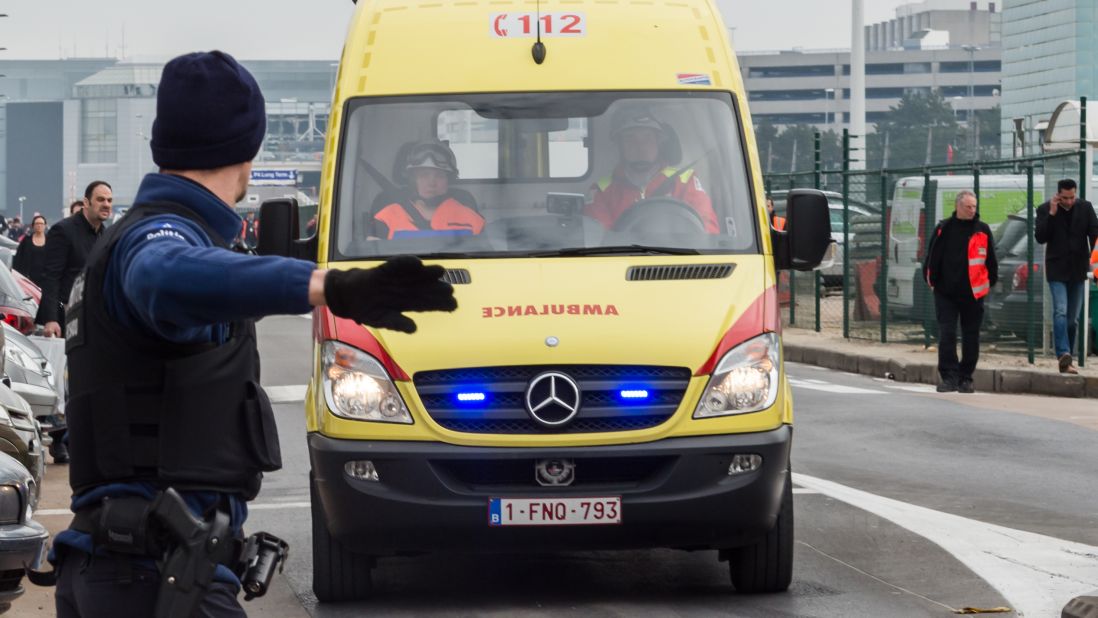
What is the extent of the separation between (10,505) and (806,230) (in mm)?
3270

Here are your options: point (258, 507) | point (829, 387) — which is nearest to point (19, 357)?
point (258, 507)

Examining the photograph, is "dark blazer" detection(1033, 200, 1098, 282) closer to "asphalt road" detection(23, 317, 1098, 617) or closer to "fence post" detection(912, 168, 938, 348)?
"fence post" detection(912, 168, 938, 348)

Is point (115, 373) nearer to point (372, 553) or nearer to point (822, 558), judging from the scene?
point (372, 553)

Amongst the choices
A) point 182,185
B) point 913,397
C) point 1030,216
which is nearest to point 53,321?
point 913,397

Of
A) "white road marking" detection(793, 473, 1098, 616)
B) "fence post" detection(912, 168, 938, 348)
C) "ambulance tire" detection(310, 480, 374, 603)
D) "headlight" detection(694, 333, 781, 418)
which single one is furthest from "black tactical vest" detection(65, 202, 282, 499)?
"fence post" detection(912, 168, 938, 348)

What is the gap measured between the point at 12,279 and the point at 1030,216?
10.4m

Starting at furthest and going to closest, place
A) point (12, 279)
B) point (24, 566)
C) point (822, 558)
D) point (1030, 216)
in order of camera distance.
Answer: point (1030, 216) → point (12, 279) → point (822, 558) → point (24, 566)

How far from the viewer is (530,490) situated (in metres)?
7.10

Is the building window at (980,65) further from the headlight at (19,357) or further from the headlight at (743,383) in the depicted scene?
the headlight at (743,383)

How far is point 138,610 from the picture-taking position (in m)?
3.51

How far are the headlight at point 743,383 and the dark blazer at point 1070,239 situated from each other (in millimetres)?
12109

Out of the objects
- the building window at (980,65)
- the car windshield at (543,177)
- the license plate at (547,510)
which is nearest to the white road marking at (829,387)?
the car windshield at (543,177)

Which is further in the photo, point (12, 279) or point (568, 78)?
point (12, 279)

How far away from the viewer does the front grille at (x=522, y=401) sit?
279 inches
